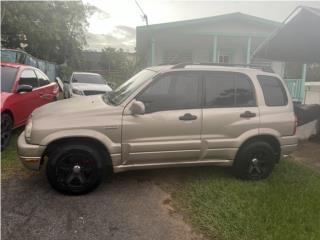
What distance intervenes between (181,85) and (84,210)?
7.25 ft

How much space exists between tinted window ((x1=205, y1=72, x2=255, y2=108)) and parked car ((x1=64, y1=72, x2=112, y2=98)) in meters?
7.86

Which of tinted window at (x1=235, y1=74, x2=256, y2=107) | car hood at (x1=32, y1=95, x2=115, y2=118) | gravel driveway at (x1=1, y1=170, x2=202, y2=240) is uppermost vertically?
tinted window at (x1=235, y1=74, x2=256, y2=107)

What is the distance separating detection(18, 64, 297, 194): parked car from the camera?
433 centimetres

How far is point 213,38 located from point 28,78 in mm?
9862

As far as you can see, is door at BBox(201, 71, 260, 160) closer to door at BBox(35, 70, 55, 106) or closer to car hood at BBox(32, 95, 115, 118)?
car hood at BBox(32, 95, 115, 118)

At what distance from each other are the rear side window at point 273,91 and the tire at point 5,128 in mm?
4538

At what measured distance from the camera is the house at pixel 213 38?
14.2 m

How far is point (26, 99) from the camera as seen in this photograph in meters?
6.88

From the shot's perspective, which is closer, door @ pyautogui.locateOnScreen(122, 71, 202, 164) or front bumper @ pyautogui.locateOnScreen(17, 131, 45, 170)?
front bumper @ pyautogui.locateOnScreen(17, 131, 45, 170)

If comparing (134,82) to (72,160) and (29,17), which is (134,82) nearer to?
(72,160)

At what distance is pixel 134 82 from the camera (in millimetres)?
5117

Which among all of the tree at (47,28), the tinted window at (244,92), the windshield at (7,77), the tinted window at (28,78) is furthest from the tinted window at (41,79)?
the tree at (47,28)

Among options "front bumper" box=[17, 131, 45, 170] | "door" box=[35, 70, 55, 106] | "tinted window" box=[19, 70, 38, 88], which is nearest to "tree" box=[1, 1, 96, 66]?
"door" box=[35, 70, 55, 106]

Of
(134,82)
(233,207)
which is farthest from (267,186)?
(134,82)
